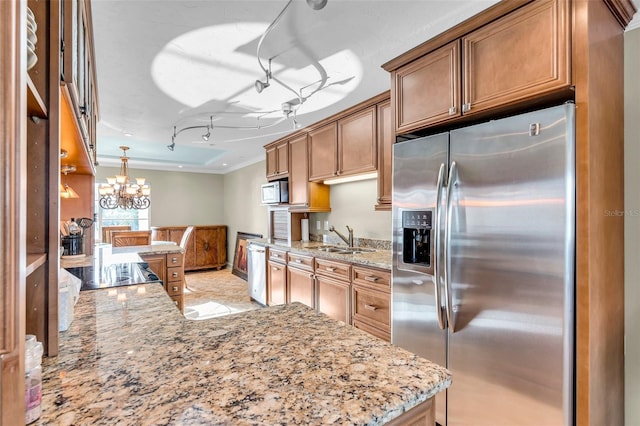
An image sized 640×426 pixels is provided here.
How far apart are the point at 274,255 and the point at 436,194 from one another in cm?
275

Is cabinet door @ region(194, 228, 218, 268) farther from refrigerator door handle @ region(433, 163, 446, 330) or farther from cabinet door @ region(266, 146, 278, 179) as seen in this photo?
refrigerator door handle @ region(433, 163, 446, 330)

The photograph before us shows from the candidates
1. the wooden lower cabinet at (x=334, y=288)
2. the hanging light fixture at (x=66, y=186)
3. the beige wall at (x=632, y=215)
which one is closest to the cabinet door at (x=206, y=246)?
the hanging light fixture at (x=66, y=186)

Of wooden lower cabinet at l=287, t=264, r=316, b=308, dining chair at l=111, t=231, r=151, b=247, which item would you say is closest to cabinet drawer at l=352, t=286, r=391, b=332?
wooden lower cabinet at l=287, t=264, r=316, b=308

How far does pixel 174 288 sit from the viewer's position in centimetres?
327

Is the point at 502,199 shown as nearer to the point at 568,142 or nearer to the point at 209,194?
the point at 568,142

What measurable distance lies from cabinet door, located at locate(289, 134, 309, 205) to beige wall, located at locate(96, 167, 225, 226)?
4.39 m

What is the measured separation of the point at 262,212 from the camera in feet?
20.0

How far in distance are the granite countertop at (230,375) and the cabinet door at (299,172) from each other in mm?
2879

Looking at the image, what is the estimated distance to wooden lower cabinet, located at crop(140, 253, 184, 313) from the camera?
10.6 ft

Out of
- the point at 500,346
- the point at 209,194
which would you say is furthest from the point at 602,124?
the point at 209,194

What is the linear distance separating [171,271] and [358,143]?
2374mm

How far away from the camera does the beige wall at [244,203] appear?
6.17m

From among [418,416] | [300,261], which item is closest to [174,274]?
[300,261]

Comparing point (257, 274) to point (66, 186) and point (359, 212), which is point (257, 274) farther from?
point (66, 186)
